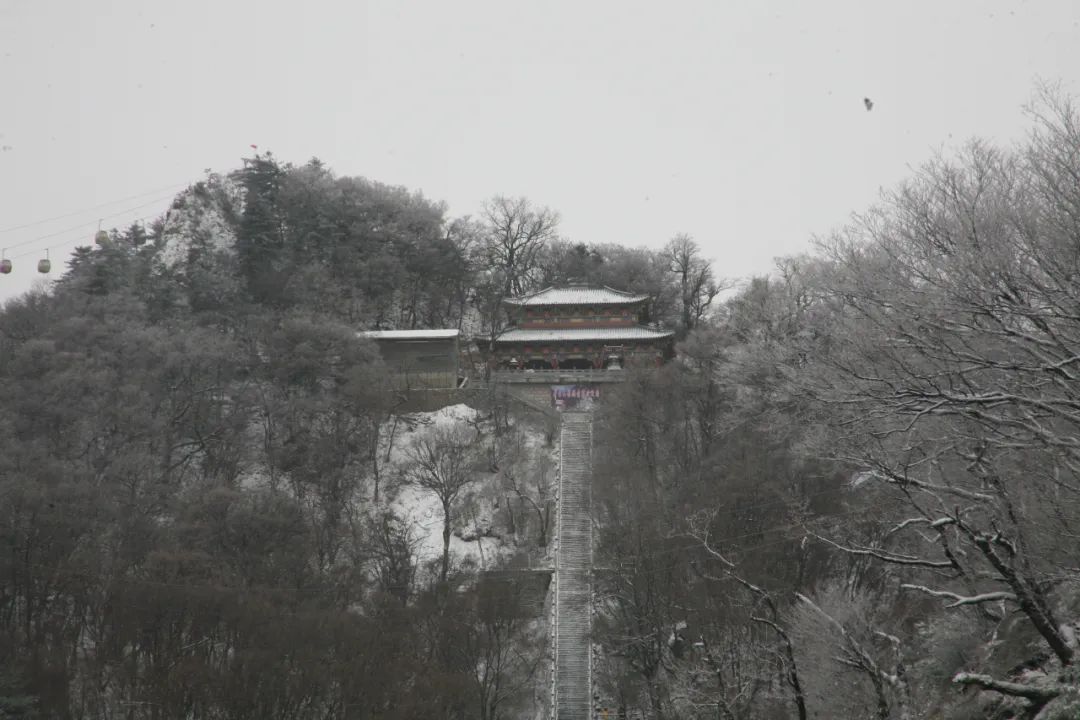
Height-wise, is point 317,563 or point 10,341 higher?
point 10,341

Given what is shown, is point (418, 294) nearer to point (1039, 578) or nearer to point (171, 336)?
point (171, 336)

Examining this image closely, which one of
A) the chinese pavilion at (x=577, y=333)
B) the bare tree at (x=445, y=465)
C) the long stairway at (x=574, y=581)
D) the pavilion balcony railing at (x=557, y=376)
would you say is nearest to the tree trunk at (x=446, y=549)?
the bare tree at (x=445, y=465)

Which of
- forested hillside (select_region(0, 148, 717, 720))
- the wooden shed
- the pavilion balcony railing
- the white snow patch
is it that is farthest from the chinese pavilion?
the white snow patch

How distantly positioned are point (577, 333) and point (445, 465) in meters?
12.3

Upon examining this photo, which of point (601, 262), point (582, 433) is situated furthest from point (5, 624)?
point (601, 262)

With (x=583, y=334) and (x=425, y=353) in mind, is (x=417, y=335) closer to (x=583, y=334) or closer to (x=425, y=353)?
(x=425, y=353)

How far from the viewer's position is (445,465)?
20844 millimetres

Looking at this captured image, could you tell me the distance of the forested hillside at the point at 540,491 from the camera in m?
6.70

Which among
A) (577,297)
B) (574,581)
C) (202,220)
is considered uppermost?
(202,220)

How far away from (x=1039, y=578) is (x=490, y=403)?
19.6m

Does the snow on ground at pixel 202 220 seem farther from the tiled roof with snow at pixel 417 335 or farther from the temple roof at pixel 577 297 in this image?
the temple roof at pixel 577 297

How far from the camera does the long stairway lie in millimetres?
16406

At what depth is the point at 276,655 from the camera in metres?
13.0

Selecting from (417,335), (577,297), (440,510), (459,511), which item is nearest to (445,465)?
(459,511)
